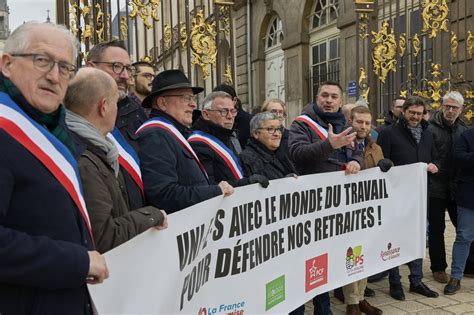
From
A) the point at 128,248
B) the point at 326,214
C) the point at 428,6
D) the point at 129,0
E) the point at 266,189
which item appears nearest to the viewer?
the point at 128,248

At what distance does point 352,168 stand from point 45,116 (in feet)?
9.00

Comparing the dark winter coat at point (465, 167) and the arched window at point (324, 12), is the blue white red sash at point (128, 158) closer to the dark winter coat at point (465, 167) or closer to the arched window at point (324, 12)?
the dark winter coat at point (465, 167)

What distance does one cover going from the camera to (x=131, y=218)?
209cm

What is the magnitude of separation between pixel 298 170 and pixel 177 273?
2.03 meters

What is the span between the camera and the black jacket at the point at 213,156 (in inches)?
130

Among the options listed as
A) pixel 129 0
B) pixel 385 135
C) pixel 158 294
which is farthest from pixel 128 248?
pixel 129 0

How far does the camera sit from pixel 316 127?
4102mm

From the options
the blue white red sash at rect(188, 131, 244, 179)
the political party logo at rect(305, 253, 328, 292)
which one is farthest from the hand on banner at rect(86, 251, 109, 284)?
the political party logo at rect(305, 253, 328, 292)

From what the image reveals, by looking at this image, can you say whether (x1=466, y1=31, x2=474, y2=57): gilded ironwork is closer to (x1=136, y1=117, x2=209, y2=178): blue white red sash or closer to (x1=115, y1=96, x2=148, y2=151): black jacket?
(x1=136, y1=117, x2=209, y2=178): blue white red sash

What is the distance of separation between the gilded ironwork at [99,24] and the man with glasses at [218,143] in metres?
2.26

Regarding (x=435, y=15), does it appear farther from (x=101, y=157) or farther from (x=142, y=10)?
(x=101, y=157)

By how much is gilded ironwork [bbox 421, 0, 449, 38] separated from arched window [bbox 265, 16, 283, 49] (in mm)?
8224

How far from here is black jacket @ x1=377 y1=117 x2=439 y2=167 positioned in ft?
15.5

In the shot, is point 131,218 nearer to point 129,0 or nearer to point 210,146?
point 210,146
